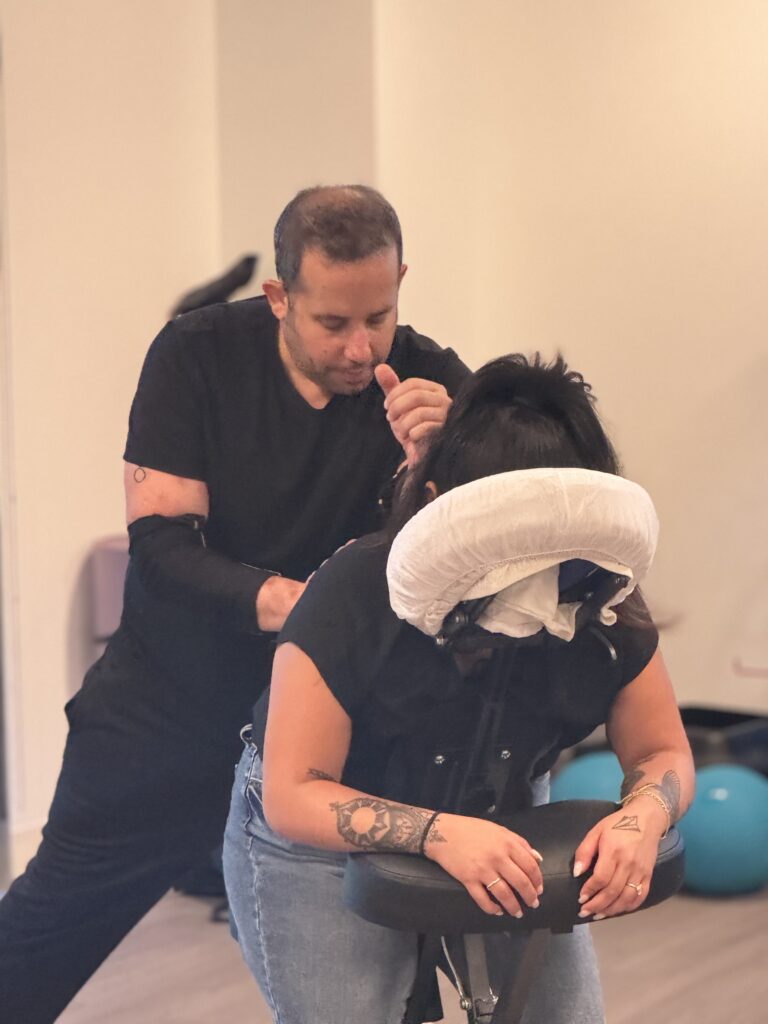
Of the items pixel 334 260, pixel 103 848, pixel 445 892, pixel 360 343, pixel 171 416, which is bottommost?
pixel 103 848

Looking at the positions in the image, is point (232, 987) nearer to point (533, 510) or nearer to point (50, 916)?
point (50, 916)

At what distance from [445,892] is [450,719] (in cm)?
18

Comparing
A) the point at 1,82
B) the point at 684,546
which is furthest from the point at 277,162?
the point at 684,546

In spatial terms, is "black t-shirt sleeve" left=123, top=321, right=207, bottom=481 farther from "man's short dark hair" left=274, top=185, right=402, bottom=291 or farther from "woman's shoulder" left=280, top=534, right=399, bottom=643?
"woman's shoulder" left=280, top=534, right=399, bottom=643

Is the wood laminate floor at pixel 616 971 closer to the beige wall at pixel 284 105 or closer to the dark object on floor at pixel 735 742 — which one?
the dark object on floor at pixel 735 742

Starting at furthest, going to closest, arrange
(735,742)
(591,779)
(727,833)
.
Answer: (735,742), (591,779), (727,833)

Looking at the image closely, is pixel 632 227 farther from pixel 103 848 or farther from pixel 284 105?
pixel 103 848

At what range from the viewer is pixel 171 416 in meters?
1.71

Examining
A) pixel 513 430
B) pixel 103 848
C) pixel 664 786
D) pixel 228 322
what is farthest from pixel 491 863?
pixel 228 322

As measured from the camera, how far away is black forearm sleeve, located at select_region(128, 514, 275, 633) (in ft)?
5.16

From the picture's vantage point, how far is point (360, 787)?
4.40 ft

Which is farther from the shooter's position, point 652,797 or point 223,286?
point 223,286

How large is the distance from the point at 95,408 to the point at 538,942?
2.48 meters

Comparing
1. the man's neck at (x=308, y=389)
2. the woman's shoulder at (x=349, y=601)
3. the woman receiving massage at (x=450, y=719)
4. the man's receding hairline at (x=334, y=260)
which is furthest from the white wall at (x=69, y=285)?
the woman's shoulder at (x=349, y=601)
